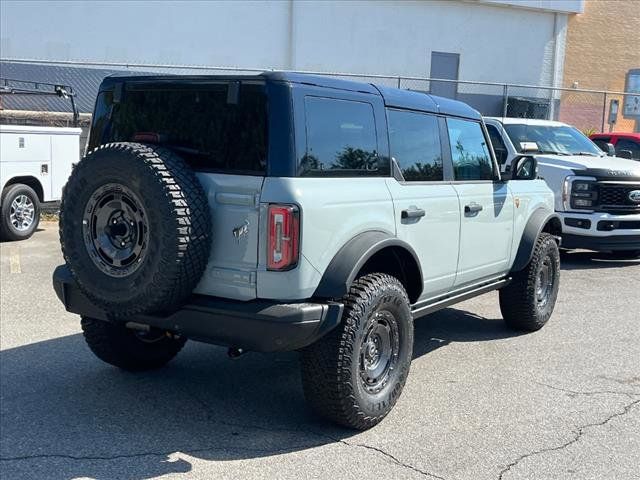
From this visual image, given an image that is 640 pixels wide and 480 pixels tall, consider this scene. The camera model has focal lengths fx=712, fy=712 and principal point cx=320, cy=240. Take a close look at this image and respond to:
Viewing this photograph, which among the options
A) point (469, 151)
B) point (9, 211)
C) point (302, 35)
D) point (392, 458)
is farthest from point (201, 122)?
point (302, 35)

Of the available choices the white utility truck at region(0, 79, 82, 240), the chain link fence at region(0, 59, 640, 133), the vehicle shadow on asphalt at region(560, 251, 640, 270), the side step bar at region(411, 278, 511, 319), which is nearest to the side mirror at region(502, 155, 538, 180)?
the side step bar at region(411, 278, 511, 319)

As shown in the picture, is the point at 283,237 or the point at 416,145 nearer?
the point at 283,237

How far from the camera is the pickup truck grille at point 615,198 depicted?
9.77 meters

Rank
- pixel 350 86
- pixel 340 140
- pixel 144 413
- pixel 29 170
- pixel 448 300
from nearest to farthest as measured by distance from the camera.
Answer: pixel 340 140
pixel 350 86
pixel 144 413
pixel 448 300
pixel 29 170

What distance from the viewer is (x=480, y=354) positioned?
19.5ft

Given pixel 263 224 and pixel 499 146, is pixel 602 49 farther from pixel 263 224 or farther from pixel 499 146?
pixel 263 224

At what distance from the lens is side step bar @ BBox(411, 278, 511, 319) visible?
496cm

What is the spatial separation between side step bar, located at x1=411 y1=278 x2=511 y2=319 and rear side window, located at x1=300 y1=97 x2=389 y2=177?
102 centimetres

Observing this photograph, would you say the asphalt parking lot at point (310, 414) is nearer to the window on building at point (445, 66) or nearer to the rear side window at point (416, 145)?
the rear side window at point (416, 145)

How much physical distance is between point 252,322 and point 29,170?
853 cm

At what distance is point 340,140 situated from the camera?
427 centimetres

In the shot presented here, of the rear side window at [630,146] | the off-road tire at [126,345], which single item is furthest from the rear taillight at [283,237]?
the rear side window at [630,146]

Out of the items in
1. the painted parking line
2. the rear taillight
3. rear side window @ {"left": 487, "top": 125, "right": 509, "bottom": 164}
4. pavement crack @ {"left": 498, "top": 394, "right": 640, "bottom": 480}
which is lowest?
the painted parking line

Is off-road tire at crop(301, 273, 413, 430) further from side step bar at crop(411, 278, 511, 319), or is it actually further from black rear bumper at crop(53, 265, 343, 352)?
side step bar at crop(411, 278, 511, 319)
